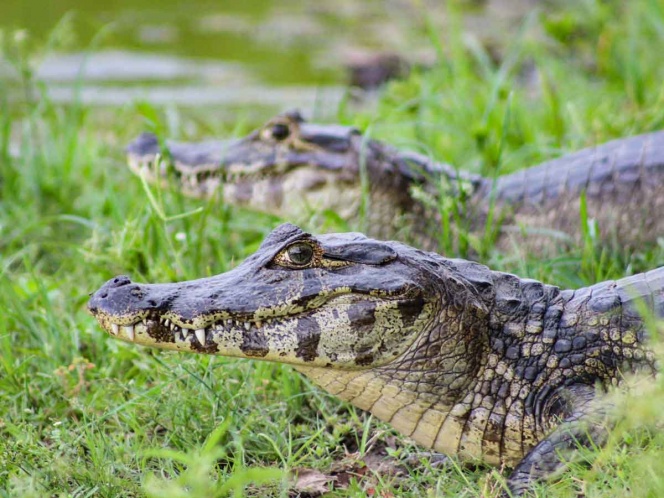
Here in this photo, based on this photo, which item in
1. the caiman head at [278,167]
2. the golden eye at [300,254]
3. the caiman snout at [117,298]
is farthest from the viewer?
the caiman head at [278,167]

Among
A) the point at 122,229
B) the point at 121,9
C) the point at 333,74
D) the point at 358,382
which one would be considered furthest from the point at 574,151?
the point at 121,9

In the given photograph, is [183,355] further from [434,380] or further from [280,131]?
[280,131]

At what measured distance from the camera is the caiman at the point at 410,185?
4.66m

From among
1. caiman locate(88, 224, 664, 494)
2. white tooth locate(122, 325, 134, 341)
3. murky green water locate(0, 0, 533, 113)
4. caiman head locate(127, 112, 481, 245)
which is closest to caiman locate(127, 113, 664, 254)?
caiman head locate(127, 112, 481, 245)

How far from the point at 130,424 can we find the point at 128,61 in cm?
746

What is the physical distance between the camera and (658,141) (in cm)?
484

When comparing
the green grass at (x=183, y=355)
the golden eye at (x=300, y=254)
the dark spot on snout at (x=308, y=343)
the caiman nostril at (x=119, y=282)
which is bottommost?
the green grass at (x=183, y=355)

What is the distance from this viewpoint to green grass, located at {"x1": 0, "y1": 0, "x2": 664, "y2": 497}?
2.69 m

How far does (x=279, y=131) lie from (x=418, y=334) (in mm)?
2599

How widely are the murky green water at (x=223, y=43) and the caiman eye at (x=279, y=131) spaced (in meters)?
2.32

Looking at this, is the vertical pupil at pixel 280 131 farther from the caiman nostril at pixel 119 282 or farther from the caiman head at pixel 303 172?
the caiman nostril at pixel 119 282

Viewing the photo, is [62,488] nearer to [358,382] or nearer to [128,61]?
[358,382]

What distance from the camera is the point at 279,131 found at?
16.8 ft

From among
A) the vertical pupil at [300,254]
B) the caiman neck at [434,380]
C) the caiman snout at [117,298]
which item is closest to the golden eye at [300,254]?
the vertical pupil at [300,254]
